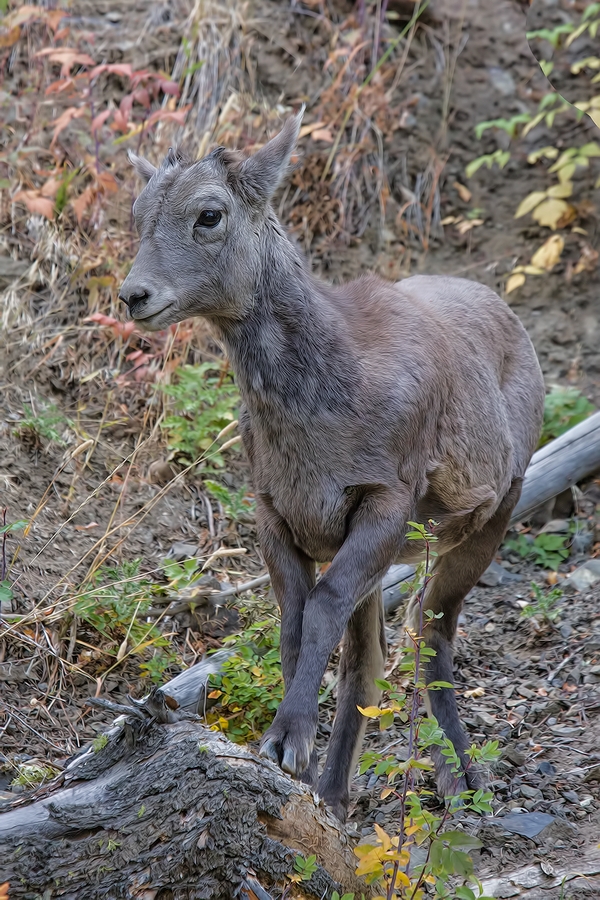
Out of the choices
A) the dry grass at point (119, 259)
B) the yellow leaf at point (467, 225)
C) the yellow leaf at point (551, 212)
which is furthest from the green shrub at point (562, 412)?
the dry grass at point (119, 259)

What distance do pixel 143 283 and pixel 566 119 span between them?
6589 millimetres

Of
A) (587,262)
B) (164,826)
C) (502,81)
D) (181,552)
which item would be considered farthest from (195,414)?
(502,81)

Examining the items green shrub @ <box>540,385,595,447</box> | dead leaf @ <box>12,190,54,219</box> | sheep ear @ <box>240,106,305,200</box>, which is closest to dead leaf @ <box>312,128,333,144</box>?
dead leaf @ <box>12,190,54,219</box>

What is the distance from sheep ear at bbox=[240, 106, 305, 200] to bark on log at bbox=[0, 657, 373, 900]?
2.25 meters

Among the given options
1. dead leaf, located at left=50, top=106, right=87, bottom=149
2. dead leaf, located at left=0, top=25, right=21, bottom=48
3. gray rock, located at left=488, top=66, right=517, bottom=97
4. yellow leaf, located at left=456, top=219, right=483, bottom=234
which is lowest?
yellow leaf, located at left=456, top=219, right=483, bottom=234

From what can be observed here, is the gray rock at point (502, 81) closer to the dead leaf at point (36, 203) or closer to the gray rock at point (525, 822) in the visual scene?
the dead leaf at point (36, 203)

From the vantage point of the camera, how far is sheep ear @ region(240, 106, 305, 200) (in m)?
4.64

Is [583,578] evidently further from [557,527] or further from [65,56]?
[65,56]

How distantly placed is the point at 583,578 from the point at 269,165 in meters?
3.42

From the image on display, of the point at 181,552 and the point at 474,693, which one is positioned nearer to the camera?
the point at 474,693

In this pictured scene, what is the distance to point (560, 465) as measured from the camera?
23.5 ft

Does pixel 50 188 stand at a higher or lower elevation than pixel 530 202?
higher

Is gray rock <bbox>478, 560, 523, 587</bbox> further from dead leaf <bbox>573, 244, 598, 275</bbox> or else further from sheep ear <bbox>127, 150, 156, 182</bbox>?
sheep ear <bbox>127, 150, 156, 182</bbox>

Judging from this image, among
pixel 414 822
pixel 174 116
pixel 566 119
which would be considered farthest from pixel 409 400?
pixel 566 119
